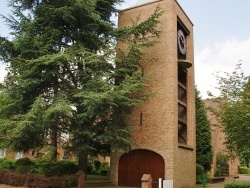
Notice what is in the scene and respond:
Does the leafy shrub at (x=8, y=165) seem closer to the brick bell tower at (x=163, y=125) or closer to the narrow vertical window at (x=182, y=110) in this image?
the brick bell tower at (x=163, y=125)

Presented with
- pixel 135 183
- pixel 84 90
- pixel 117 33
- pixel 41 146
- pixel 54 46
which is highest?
pixel 117 33

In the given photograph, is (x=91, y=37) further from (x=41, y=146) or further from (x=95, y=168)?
(x=95, y=168)

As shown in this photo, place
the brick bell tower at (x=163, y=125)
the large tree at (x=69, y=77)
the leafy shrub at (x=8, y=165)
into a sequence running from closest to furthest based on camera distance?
the large tree at (x=69, y=77), the brick bell tower at (x=163, y=125), the leafy shrub at (x=8, y=165)

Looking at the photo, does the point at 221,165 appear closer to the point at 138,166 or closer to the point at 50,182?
the point at 138,166

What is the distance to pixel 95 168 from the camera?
34.1 meters

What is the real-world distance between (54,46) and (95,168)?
16455 mm

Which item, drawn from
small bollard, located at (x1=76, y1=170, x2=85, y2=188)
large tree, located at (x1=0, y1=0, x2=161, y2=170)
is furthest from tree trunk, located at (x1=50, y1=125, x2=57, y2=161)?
small bollard, located at (x1=76, y1=170, x2=85, y2=188)

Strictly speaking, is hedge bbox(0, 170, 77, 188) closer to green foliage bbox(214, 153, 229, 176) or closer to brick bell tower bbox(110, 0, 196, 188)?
brick bell tower bbox(110, 0, 196, 188)

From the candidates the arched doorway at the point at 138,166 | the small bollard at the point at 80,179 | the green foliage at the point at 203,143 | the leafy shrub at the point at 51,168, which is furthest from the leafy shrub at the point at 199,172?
the small bollard at the point at 80,179

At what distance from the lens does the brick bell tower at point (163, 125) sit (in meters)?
22.8

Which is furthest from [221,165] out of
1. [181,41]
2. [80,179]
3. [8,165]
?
[8,165]

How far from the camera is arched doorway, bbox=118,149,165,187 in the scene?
2295 cm

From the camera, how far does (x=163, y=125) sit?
23.1 meters

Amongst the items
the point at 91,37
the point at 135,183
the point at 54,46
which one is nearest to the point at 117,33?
the point at 91,37
